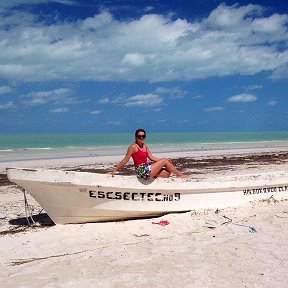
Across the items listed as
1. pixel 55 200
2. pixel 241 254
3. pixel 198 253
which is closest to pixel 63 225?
pixel 55 200

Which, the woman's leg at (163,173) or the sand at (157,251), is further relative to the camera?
the woman's leg at (163,173)

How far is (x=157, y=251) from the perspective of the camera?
5.21 m

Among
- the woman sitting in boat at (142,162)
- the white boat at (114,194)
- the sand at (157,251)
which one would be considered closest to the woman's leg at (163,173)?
the woman sitting in boat at (142,162)

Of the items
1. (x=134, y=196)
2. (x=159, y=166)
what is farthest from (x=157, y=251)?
(x=159, y=166)

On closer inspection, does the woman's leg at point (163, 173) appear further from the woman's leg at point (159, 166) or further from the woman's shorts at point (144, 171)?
the woman's shorts at point (144, 171)

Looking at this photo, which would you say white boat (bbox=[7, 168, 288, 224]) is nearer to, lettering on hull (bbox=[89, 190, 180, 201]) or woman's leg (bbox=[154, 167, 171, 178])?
lettering on hull (bbox=[89, 190, 180, 201])

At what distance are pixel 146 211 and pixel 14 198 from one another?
4470 millimetres

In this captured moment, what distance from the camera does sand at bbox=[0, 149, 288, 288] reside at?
4.31 m

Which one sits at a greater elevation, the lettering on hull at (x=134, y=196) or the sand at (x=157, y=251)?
the lettering on hull at (x=134, y=196)

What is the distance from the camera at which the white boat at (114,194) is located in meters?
6.29

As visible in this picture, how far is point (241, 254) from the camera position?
4965mm

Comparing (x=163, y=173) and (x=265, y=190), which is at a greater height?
(x=163, y=173)

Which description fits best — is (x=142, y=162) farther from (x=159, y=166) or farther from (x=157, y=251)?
(x=157, y=251)

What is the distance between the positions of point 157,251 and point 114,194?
1.59 m
